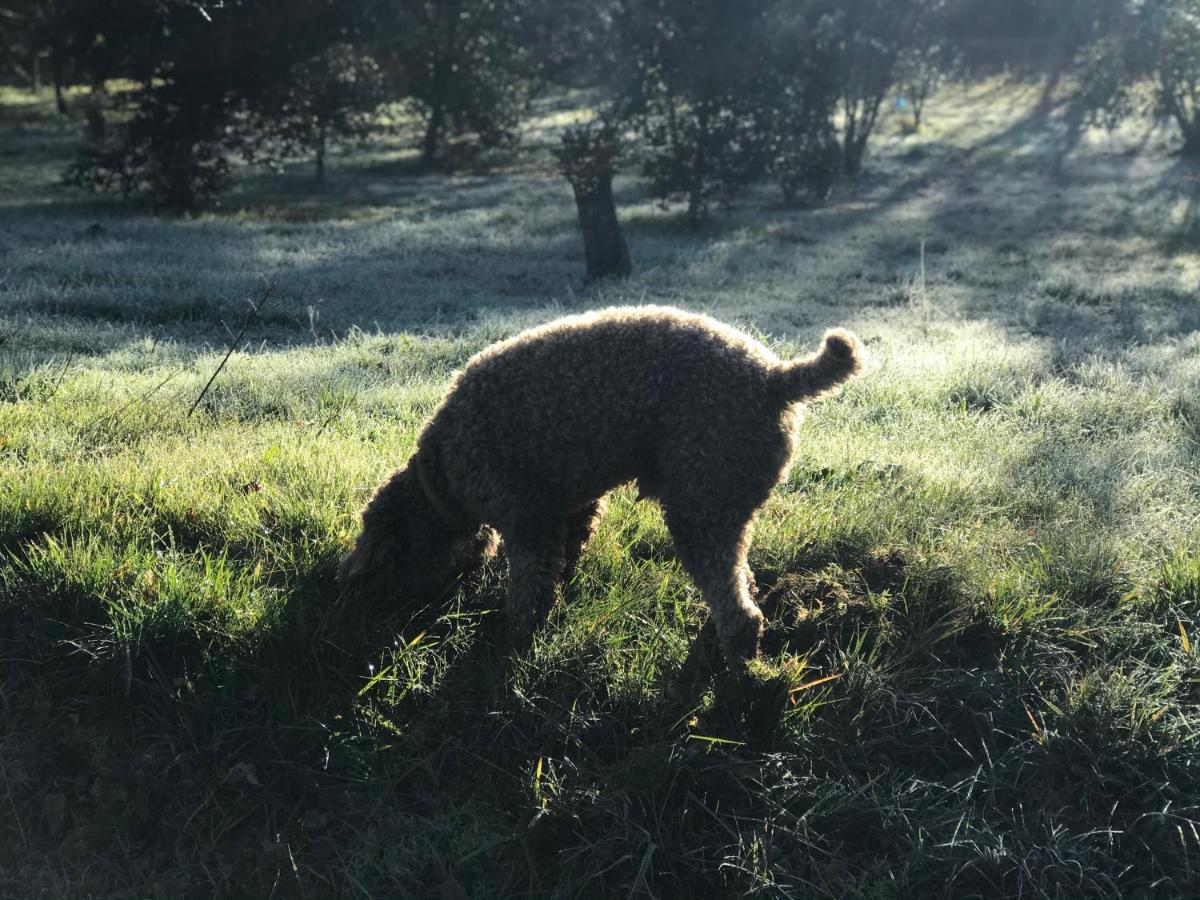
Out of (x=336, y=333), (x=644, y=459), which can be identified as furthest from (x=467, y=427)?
(x=336, y=333)

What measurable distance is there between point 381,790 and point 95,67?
20.2 m

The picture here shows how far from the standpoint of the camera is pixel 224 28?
19.3 metres

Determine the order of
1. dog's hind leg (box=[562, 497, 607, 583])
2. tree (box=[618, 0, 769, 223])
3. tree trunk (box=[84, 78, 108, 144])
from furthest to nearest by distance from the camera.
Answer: tree trunk (box=[84, 78, 108, 144]) < tree (box=[618, 0, 769, 223]) < dog's hind leg (box=[562, 497, 607, 583])

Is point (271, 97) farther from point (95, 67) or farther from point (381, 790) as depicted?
point (381, 790)

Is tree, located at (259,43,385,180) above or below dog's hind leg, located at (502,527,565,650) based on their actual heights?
above

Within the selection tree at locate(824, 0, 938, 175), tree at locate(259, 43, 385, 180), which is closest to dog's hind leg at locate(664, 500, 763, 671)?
tree at locate(259, 43, 385, 180)

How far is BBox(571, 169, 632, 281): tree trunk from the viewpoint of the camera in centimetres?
1320

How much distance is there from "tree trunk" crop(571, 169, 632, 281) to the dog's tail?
9591 mm

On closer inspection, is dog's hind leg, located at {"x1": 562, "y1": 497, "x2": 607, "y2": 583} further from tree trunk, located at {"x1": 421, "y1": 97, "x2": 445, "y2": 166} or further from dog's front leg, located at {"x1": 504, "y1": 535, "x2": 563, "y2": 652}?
tree trunk, located at {"x1": 421, "y1": 97, "x2": 445, "y2": 166}

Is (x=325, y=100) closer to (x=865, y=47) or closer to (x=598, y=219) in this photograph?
(x=598, y=219)

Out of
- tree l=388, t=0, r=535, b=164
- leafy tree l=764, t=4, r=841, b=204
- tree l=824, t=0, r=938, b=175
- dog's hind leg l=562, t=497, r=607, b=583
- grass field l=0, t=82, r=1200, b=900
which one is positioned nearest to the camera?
grass field l=0, t=82, r=1200, b=900

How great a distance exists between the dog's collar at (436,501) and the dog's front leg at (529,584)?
0.90 ft

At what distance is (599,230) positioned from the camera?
43.3 feet

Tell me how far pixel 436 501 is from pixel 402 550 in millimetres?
251
